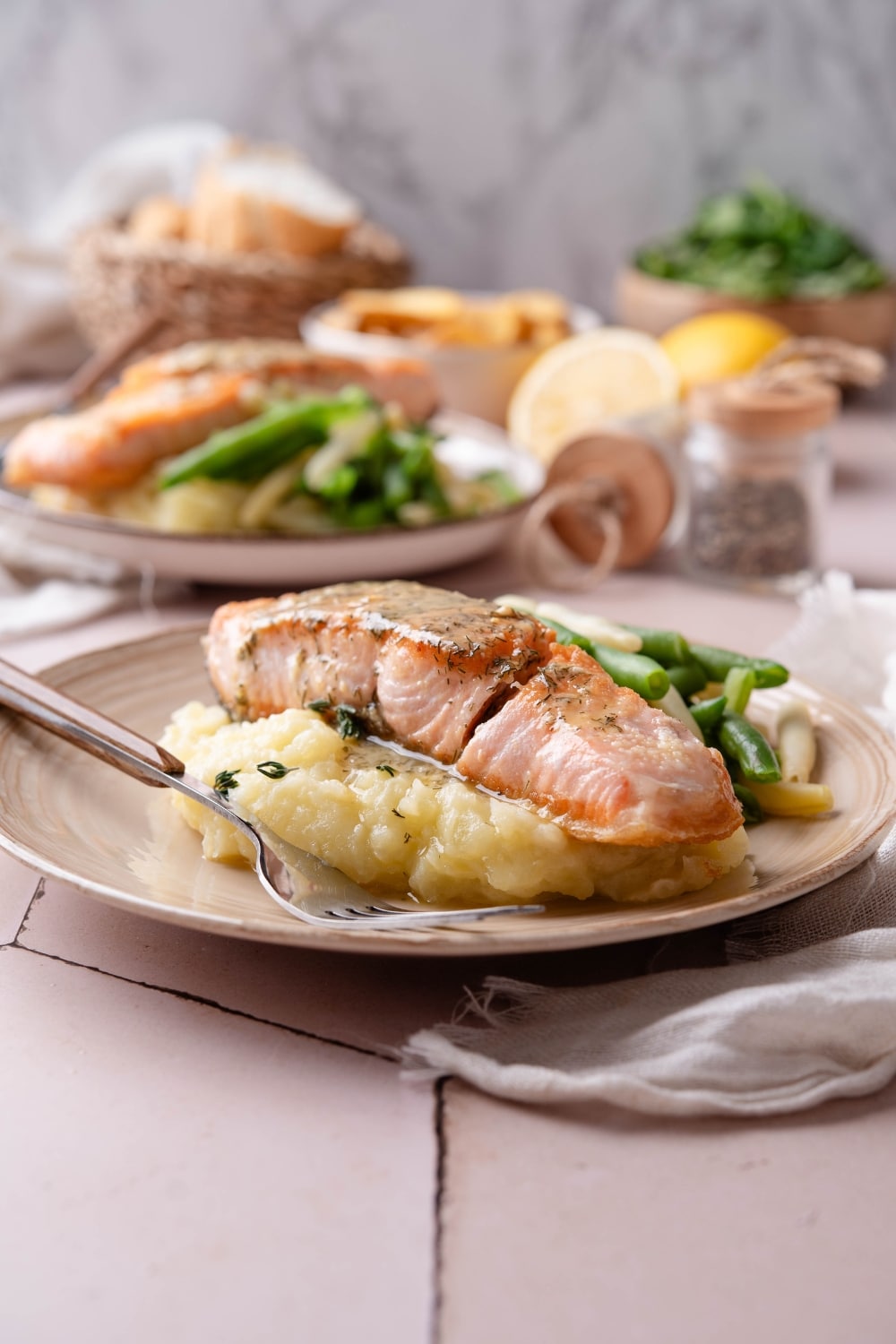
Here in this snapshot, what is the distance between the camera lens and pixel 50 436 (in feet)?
10.7

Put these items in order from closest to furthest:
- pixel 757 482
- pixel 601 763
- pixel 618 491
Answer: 1. pixel 601 763
2. pixel 757 482
3. pixel 618 491

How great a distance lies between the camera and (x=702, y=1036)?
1533 mm

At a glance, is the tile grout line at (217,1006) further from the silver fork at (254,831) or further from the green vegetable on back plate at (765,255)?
the green vegetable on back plate at (765,255)

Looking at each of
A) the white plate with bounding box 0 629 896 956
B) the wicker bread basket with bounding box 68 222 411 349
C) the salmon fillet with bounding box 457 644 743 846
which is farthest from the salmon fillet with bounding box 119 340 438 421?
the salmon fillet with bounding box 457 644 743 846

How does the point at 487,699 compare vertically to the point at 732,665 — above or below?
above

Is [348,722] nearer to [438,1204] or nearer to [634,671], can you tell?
[634,671]

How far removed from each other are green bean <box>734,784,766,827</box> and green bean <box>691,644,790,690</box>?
0.27m

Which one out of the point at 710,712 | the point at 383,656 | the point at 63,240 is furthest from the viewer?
the point at 63,240

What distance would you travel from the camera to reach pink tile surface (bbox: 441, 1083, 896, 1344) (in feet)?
4.10

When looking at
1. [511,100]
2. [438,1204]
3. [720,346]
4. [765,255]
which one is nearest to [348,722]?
[438,1204]

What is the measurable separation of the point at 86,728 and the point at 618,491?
71.6 inches

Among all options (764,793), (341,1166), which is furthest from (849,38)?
(341,1166)

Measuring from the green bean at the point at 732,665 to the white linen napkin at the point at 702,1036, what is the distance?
0.48m

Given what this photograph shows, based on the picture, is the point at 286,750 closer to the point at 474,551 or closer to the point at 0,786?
the point at 0,786
